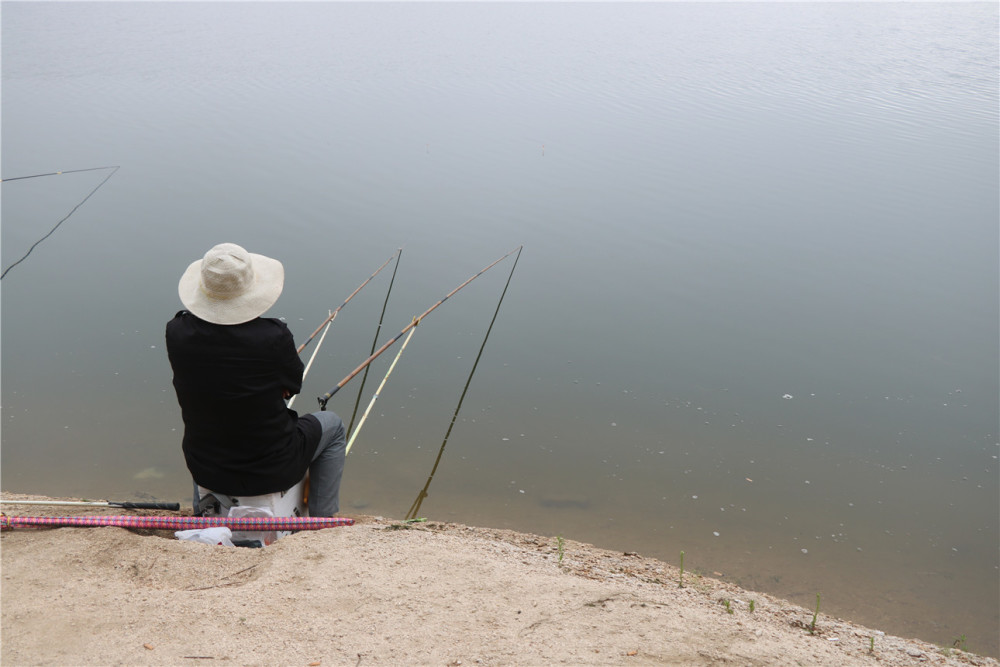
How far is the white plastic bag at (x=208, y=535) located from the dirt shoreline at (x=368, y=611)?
0.22 ft

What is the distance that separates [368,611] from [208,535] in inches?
25.6

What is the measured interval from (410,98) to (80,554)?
7.94 m

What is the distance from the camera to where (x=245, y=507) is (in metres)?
2.51

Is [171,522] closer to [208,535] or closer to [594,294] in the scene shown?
[208,535]

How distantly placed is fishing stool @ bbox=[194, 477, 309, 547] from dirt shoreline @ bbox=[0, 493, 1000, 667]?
11 centimetres

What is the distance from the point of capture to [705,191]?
22.2 ft

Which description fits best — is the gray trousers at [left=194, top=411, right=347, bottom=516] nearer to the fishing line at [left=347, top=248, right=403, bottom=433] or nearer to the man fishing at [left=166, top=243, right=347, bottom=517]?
the man fishing at [left=166, top=243, right=347, bottom=517]

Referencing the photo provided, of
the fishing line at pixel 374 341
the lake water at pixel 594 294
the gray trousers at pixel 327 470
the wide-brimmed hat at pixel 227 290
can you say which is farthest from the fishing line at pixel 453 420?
the wide-brimmed hat at pixel 227 290

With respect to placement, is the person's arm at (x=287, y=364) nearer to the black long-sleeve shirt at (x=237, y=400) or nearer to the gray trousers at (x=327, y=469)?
the black long-sleeve shirt at (x=237, y=400)

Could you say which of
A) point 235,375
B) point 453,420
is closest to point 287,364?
point 235,375

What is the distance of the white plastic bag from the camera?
2.42 m

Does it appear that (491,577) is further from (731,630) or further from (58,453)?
(58,453)

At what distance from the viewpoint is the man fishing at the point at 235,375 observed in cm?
232

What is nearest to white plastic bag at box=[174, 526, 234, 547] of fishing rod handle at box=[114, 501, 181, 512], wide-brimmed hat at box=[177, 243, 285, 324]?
fishing rod handle at box=[114, 501, 181, 512]
